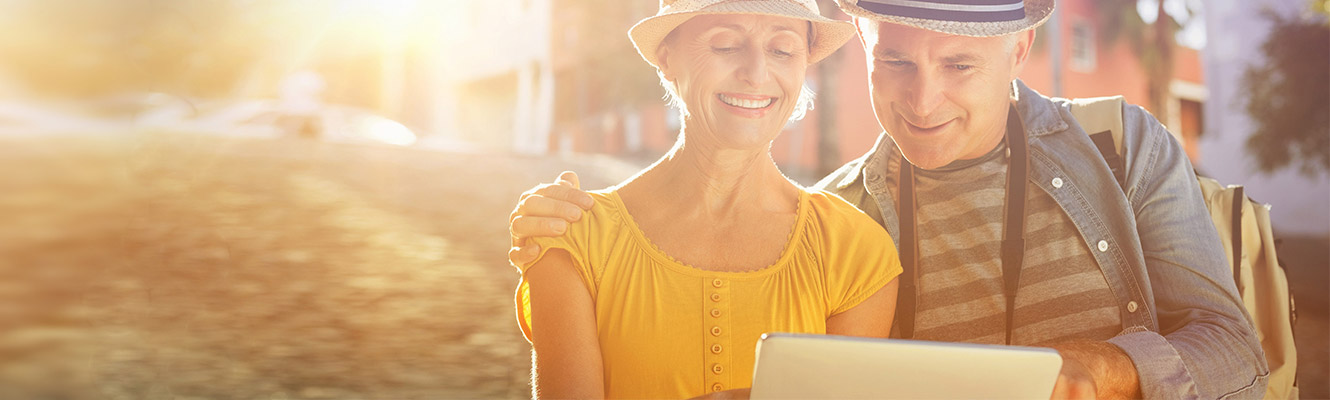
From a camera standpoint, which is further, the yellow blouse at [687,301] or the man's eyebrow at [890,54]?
the man's eyebrow at [890,54]

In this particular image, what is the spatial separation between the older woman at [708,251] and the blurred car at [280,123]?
475 inches

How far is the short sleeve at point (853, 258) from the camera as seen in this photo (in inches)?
99.4

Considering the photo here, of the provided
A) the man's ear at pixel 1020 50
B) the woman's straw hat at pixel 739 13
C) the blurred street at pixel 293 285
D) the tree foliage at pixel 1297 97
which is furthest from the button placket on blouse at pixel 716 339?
the tree foliage at pixel 1297 97

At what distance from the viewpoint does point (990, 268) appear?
2.86 meters

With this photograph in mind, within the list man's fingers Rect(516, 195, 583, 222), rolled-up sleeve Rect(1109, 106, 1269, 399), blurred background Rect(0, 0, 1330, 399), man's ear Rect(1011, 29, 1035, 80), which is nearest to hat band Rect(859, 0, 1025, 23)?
man's ear Rect(1011, 29, 1035, 80)

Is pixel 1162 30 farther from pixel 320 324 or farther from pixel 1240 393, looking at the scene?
pixel 1240 393

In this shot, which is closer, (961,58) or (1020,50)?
(961,58)

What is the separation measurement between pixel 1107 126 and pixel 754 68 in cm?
110

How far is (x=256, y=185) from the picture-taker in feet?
34.5

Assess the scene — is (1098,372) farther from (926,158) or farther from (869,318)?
(926,158)

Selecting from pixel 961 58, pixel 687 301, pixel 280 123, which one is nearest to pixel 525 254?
pixel 687 301

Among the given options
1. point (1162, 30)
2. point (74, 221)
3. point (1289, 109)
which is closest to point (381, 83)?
point (1162, 30)

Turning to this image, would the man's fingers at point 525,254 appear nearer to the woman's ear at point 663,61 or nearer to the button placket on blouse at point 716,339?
the button placket on blouse at point 716,339

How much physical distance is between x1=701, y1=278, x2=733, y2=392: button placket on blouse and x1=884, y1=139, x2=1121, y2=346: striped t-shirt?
64 cm
